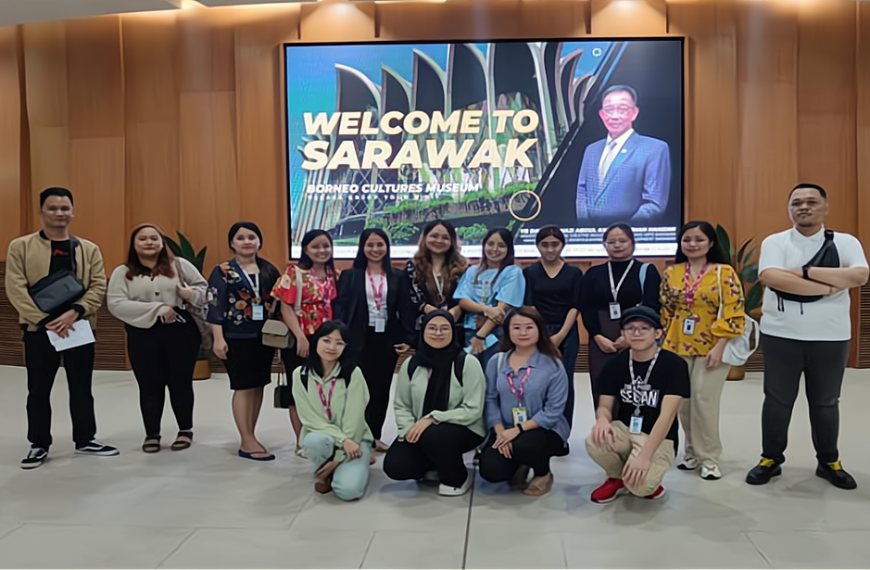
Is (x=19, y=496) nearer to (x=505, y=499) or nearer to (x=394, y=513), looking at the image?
(x=394, y=513)

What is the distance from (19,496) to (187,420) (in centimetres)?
99

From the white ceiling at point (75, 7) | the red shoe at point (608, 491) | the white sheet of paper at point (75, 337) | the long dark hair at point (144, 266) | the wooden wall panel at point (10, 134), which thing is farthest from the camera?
the wooden wall panel at point (10, 134)

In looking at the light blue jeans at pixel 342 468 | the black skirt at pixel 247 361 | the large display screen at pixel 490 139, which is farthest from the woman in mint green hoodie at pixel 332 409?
the large display screen at pixel 490 139

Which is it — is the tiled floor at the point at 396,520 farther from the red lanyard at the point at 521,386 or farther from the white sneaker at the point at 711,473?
the red lanyard at the point at 521,386

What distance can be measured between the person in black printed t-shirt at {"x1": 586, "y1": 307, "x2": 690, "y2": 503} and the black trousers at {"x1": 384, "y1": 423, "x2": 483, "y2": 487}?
59 cm

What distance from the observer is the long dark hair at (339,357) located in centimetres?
338

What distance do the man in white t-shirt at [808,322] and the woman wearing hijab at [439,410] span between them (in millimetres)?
1436

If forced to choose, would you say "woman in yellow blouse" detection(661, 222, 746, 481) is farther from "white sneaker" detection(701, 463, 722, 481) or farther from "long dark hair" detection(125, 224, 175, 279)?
"long dark hair" detection(125, 224, 175, 279)

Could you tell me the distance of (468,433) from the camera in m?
3.26

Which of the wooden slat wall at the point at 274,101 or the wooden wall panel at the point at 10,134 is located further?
the wooden wall panel at the point at 10,134

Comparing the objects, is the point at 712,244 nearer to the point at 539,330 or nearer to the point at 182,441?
the point at 539,330

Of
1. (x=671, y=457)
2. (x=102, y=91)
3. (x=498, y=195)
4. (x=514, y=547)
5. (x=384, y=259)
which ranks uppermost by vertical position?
(x=102, y=91)

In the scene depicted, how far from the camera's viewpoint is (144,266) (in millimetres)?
3992

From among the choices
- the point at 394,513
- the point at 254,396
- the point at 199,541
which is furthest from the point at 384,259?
the point at 199,541
